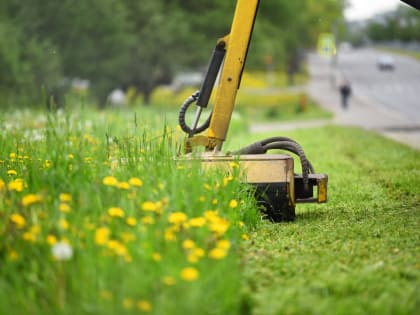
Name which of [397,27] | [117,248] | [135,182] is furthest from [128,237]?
[397,27]

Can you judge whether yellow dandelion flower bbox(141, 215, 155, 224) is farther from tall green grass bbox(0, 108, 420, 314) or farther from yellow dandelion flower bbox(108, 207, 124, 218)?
yellow dandelion flower bbox(108, 207, 124, 218)


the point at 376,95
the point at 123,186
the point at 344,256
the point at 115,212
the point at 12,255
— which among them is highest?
the point at 376,95

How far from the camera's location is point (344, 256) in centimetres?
566

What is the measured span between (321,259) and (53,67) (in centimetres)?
3561

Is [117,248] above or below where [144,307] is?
above

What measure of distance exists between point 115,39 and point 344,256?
41.5 metres

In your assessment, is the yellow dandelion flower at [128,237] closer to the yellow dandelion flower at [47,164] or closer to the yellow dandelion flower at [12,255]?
the yellow dandelion flower at [12,255]

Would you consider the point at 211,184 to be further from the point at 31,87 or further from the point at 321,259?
the point at 31,87

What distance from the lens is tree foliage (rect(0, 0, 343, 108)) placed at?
3962cm

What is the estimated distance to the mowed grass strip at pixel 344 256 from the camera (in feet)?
14.8

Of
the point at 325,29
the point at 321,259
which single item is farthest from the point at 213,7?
the point at 321,259

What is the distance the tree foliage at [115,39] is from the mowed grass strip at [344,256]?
29525 mm

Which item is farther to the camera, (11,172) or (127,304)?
(11,172)

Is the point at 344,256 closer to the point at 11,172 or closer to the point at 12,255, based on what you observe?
the point at 12,255
